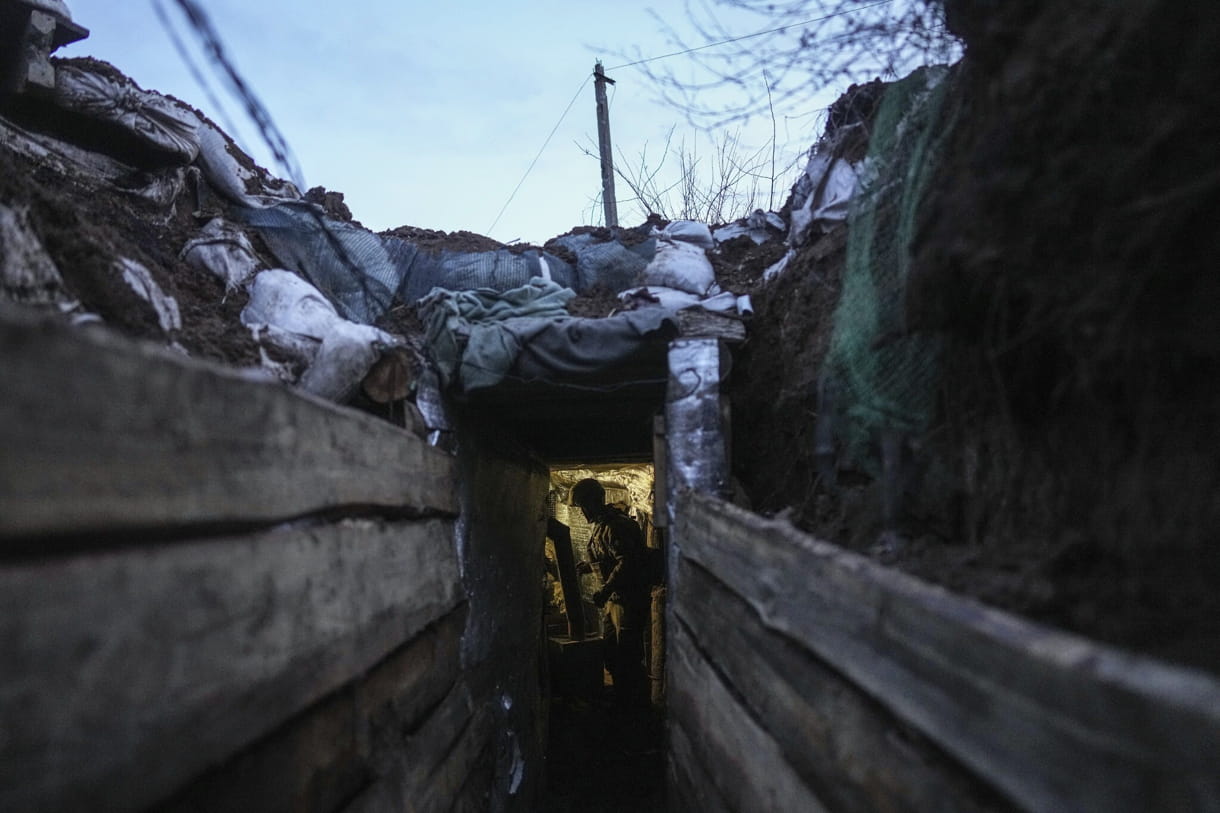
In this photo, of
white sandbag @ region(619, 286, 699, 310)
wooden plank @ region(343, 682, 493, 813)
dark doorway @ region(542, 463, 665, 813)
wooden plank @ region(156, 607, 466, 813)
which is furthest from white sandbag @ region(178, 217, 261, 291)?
dark doorway @ region(542, 463, 665, 813)

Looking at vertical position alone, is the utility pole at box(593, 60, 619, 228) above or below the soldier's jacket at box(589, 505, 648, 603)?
above

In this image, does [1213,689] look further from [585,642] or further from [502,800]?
[585,642]

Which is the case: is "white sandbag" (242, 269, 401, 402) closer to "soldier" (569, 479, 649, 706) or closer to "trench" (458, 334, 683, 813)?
"trench" (458, 334, 683, 813)

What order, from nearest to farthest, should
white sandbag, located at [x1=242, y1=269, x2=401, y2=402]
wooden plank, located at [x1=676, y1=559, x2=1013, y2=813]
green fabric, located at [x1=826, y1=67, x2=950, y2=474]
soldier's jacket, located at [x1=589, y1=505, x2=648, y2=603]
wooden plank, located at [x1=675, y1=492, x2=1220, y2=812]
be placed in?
wooden plank, located at [x1=675, y1=492, x2=1220, y2=812] → wooden plank, located at [x1=676, y1=559, x2=1013, y2=813] → green fabric, located at [x1=826, y1=67, x2=950, y2=474] → white sandbag, located at [x1=242, y1=269, x2=401, y2=402] → soldier's jacket, located at [x1=589, y1=505, x2=648, y2=603]

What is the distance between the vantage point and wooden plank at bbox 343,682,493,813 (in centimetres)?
229

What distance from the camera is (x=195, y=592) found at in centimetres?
130

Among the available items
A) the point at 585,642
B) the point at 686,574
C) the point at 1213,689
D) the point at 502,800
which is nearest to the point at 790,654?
the point at 1213,689

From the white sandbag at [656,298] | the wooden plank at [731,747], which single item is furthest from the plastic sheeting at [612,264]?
the wooden plank at [731,747]

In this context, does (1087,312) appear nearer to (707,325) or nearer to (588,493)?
(707,325)

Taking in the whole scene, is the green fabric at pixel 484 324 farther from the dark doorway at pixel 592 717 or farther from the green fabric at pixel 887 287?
the dark doorway at pixel 592 717

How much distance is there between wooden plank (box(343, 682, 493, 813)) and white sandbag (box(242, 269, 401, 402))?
4.66ft


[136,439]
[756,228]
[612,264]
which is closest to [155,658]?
[136,439]

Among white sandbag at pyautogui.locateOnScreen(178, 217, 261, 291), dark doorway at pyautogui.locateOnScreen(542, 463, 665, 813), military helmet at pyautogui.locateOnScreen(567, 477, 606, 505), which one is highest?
white sandbag at pyautogui.locateOnScreen(178, 217, 261, 291)

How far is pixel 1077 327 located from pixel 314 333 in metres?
3.06
